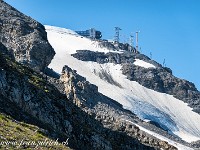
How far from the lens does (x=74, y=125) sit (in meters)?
50.3

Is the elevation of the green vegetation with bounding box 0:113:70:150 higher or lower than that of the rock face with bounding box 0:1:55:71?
lower

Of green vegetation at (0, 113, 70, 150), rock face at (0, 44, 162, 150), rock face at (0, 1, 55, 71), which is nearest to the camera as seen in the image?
green vegetation at (0, 113, 70, 150)

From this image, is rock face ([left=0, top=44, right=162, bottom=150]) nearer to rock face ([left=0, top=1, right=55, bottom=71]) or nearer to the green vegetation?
the green vegetation

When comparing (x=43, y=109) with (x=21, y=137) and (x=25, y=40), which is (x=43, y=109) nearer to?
(x=21, y=137)

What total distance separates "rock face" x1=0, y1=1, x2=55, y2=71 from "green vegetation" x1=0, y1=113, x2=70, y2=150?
104 m

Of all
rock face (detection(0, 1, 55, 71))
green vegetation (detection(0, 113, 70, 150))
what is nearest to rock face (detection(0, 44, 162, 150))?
green vegetation (detection(0, 113, 70, 150))

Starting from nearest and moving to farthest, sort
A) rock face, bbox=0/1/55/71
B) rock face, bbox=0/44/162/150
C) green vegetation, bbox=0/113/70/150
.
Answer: green vegetation, bbox=0/113/70/150, rock face, bbox=0/44/162/150, rock face, bbox=0/1/55/71

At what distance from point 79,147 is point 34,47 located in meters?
104

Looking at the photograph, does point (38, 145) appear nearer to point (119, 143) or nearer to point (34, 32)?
point (119, 143)

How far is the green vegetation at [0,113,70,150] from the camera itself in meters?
28.2

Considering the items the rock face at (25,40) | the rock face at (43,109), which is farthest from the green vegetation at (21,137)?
the rock face at (25,40)

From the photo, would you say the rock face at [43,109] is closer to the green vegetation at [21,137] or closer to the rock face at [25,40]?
the green vegetation at [21,137]

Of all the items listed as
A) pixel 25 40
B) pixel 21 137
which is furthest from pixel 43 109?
pixel 25 40

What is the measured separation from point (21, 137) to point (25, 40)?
12707 cm
